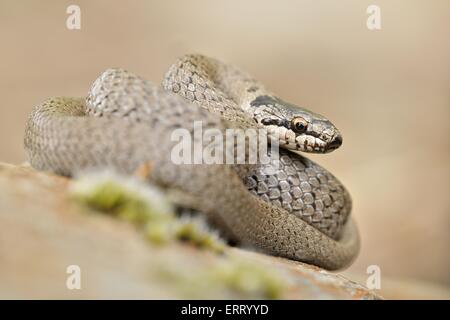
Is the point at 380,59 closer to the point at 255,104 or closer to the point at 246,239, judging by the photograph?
the point at 255,104

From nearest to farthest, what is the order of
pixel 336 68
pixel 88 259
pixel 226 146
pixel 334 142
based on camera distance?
pixel 88 259 → pixel 226 146 → pixel 334 142 → pixel 336 68

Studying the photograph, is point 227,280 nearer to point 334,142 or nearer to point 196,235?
point 196,235

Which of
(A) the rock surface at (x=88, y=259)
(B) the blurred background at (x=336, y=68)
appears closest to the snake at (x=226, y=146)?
(A) the rock surface at (x=88, y=259)

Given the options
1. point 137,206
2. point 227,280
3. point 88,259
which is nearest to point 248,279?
point 227,280

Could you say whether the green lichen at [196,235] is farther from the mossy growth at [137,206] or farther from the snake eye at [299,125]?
the snake eye at [299,125]

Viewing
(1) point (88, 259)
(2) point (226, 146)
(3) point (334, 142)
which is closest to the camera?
(1) point (88, 259)

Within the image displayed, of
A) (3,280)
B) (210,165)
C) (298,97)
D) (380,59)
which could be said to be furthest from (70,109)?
(380,59)
